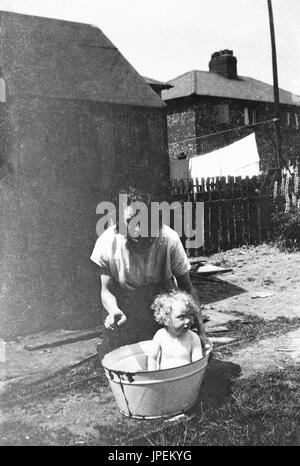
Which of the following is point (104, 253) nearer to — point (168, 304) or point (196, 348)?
point (168, 304)


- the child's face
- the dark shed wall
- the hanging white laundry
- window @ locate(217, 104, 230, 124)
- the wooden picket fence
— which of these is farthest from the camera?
window @ locate(217, 104, 230, 124)

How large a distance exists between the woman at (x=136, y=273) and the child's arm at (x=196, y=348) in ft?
1.37

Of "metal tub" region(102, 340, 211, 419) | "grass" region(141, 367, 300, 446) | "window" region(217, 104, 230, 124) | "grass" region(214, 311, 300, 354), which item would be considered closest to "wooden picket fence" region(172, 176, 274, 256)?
"grass" region(214, 311, 300, 354)

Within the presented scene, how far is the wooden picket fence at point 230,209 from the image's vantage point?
38.8ft

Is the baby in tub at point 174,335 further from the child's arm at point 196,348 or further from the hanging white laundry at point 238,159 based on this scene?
the hanging white laundry at point 238,159

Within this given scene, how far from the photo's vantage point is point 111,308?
3926mm

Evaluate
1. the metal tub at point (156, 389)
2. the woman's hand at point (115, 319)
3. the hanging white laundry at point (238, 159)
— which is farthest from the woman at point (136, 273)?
the hanging white laundry at point (238, 159)

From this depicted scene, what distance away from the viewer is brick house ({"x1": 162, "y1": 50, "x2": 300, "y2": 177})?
2716 cm
